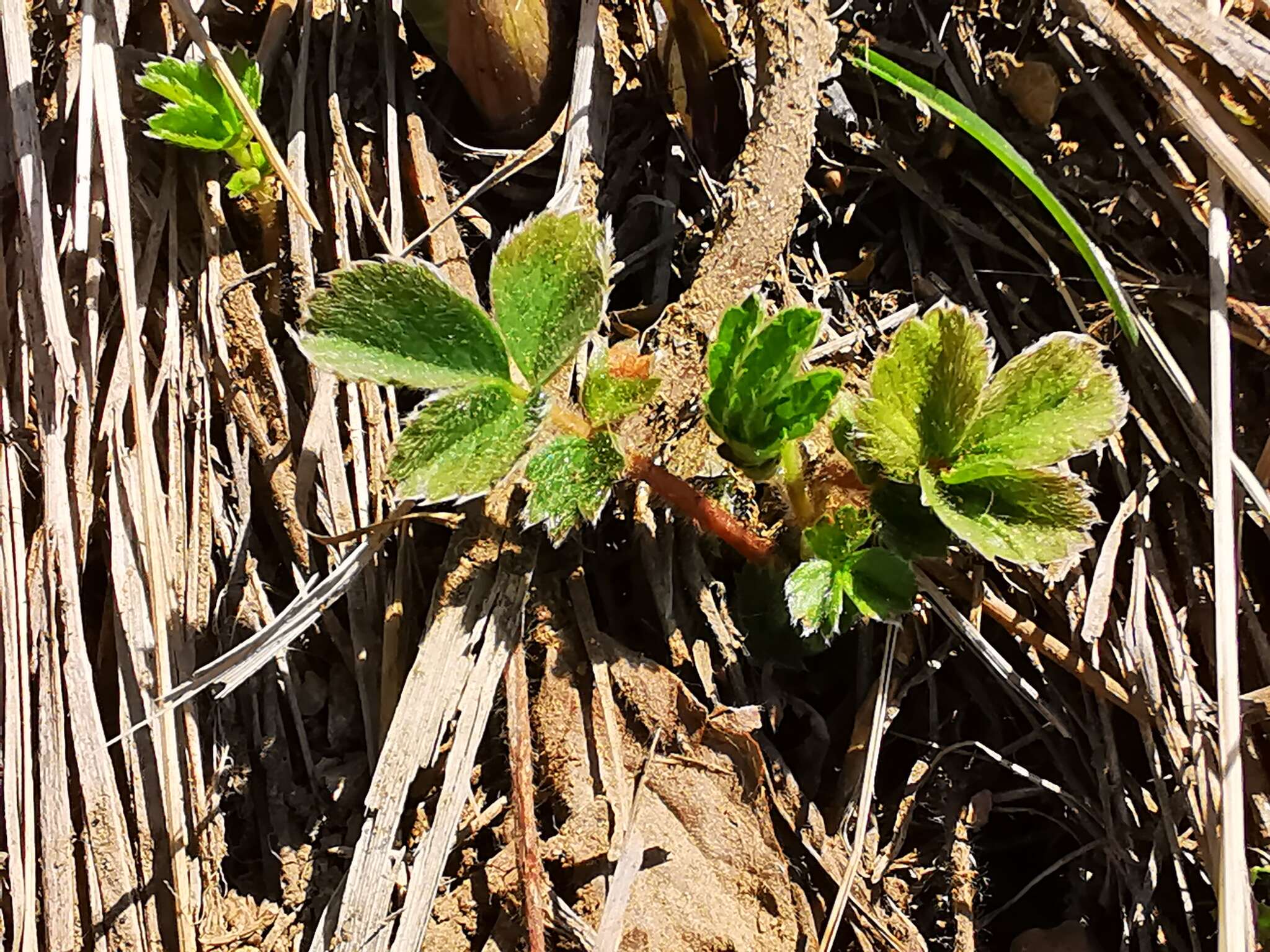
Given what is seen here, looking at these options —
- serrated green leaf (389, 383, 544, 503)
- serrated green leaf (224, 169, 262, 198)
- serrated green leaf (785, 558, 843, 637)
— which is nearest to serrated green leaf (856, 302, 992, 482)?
serrated green leaf (785, 558, 843, 637)

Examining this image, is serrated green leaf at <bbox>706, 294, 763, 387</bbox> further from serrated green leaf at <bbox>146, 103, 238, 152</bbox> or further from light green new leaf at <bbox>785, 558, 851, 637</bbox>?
serrated green leaf at <bbox>146, 103, 238, 152</bbox>

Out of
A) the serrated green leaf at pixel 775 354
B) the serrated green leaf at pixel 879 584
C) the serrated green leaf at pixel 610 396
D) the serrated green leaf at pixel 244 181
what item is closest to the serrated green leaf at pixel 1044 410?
the serrated green leaf at pixel 879 584

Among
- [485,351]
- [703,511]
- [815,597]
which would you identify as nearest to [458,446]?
[485,351]

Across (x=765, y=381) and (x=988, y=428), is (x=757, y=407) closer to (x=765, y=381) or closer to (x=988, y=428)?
(x=765, y=381)

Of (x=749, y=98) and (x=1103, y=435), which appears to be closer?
(x=1103, y=435)

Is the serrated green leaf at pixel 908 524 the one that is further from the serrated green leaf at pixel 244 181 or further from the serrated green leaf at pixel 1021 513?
the serrated green leaf at pixel 244 181

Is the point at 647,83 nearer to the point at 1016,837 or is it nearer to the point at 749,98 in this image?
the point at 749,98

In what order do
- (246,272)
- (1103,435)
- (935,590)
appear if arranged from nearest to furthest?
(1103,435)
(935,590)
(246,272)

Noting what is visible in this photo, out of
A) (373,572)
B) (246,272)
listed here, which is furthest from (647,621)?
(246,272)
